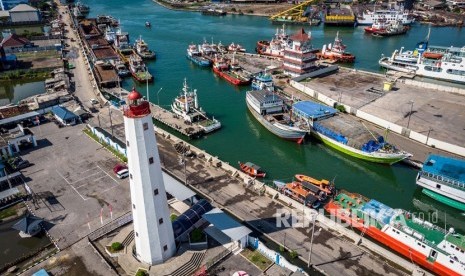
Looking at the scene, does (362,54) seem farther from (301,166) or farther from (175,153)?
(175,153)

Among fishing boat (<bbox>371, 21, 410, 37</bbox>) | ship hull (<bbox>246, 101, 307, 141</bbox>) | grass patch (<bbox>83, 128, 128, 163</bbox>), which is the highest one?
fishing boat (<bbox>371, 21, 410, 37</bbox>)

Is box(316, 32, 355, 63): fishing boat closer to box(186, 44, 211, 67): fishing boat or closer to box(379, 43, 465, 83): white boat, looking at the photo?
box(379, 43, 465, 83): white boat

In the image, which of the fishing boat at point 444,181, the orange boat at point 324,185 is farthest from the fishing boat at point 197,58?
the fishing boat at point 444,181

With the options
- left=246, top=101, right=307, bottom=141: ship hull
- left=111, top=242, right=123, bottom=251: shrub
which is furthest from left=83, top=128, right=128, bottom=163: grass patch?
left=246, top=101, right=307, bottom=141: ship hull

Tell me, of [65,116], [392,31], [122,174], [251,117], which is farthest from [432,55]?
[65,116]

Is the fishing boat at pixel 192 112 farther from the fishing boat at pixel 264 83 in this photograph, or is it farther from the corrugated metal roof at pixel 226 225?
the corrugated metal roof at pixel 226 225

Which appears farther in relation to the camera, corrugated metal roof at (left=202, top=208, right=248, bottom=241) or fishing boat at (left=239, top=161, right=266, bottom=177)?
fishing boat at (left=239, top=161, right=266, bottom=177)

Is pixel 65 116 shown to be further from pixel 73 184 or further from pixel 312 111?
pixel 312 111
